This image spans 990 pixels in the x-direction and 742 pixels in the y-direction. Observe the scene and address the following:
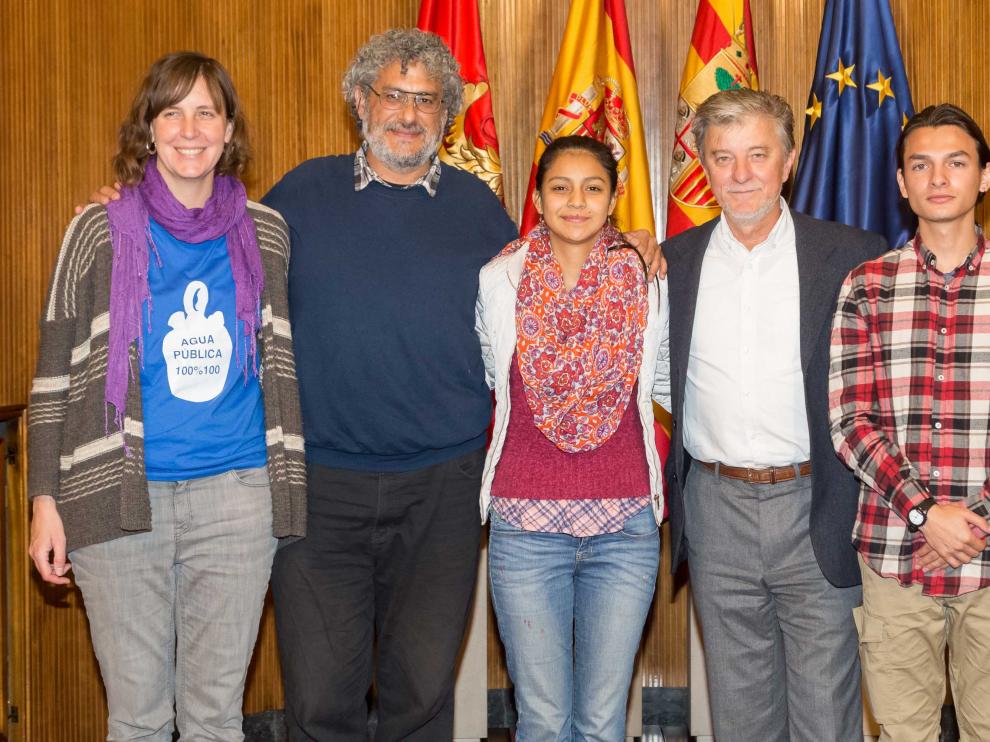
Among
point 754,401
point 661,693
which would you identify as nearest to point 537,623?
point 754,401

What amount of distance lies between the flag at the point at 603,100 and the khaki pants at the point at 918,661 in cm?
181

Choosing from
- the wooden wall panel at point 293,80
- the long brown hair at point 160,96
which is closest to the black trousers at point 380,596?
the long brown hair at point 160,96

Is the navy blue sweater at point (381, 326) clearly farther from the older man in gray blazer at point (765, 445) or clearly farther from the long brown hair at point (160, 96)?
the older man in gray blazer at point (765, 445)

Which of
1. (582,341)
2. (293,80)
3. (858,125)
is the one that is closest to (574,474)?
(582,341)

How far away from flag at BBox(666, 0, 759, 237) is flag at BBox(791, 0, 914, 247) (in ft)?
0.96

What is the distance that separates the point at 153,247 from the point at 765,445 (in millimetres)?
1515

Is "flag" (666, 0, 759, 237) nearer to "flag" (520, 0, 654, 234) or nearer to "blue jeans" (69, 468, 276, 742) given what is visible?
"flag" (520, 0, 654, 234)

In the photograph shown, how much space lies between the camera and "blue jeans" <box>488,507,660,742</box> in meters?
2.40

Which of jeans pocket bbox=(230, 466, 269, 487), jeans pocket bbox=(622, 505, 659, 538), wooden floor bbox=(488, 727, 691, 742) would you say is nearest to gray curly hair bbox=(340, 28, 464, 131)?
jeans pocket bbox=(230, 466, 269, 487)

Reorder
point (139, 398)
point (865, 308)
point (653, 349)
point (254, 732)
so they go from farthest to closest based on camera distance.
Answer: point (254, 732)
point (653, 349)
point (865, 308)
point (139, 398)

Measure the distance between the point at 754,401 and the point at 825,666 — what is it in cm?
67

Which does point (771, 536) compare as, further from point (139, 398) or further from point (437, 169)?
point (139, 398)

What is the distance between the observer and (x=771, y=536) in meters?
2.45

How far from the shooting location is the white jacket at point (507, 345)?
2.48 meters
